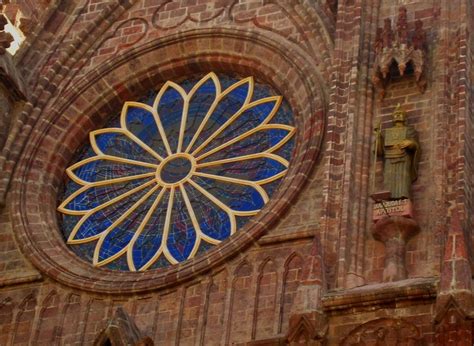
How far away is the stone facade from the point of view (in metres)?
32.5

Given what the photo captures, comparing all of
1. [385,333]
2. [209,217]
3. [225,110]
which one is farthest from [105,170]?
[385,333]

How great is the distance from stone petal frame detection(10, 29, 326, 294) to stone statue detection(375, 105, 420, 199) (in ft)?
6.07

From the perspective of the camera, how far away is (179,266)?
118ft

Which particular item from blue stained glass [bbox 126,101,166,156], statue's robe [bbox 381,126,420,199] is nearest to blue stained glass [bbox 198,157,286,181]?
blue stained glass [bbox 126,101,166,156]

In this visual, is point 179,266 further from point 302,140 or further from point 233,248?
point 302,140

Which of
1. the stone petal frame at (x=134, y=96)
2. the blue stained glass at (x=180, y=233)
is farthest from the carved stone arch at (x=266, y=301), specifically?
the blue stained glass at (x=180, y=233)

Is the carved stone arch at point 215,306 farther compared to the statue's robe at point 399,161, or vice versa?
the carved stone arch at point 215,306

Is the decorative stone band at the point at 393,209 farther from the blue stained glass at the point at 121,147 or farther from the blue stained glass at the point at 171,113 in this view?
the blue stained glass at the point at 121,147

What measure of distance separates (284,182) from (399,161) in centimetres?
276

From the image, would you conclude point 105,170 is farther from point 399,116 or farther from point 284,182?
point 399,116

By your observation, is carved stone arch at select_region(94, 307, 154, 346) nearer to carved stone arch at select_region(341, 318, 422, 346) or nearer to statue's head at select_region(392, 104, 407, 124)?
carved stone arch at select_region(341, 318, 422, 346)

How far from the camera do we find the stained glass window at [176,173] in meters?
37.1

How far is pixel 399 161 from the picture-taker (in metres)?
34.5

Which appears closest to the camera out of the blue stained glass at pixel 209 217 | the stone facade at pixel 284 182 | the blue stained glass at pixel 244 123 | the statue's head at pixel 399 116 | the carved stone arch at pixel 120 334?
the stone facade at pixel 284 182
